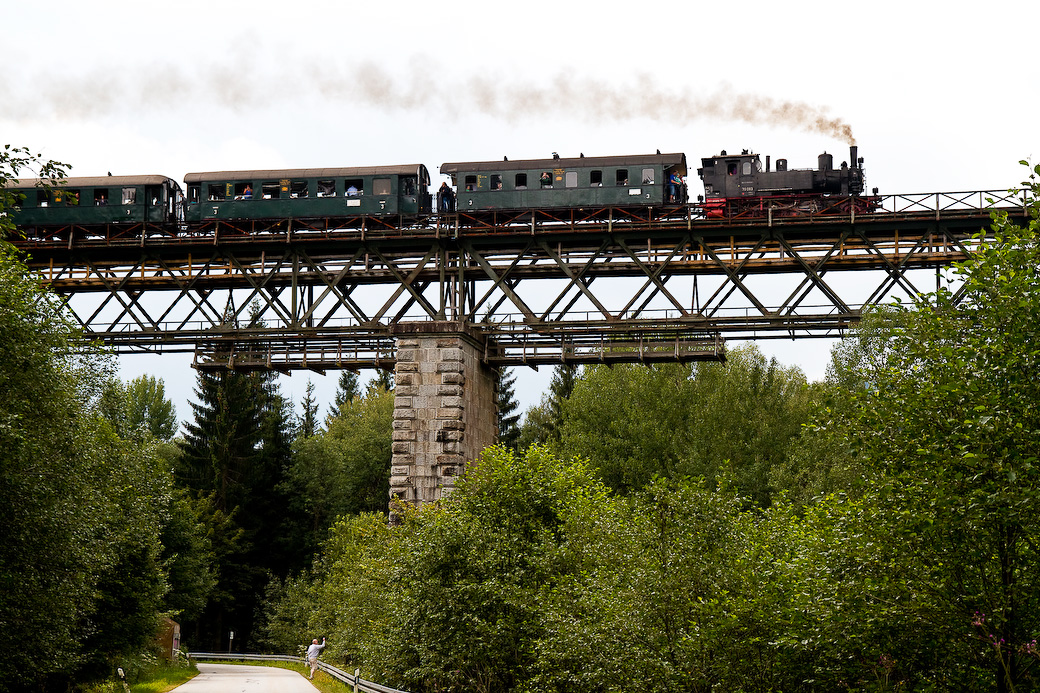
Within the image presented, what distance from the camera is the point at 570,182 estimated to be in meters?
37.8

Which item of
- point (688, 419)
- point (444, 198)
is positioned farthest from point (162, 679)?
point (688, 419)

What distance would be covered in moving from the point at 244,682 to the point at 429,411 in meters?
13.2

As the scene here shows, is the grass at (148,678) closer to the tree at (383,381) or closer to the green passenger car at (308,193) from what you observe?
the green passenger car at (308,193)

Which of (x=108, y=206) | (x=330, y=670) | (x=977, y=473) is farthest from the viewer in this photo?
(x=330, y=670)

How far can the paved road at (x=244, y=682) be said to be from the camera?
36156 mm

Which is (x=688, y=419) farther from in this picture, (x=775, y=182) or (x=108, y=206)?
(x=108, y=206)

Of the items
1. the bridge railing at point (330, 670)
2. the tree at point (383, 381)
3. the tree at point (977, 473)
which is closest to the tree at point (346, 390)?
the tree at point (383, 381)

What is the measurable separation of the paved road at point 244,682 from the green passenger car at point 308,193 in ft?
49.3

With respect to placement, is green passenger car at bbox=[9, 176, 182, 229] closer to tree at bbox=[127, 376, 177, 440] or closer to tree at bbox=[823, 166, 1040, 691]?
tree at bbox=[823, 166, 1040, 691]

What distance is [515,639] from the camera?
27.5 metres

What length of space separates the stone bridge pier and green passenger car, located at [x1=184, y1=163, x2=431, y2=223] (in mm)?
5064

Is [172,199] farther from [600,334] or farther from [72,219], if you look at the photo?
[600,334]

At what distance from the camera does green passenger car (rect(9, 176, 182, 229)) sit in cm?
4047

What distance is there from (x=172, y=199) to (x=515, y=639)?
71.7ft
